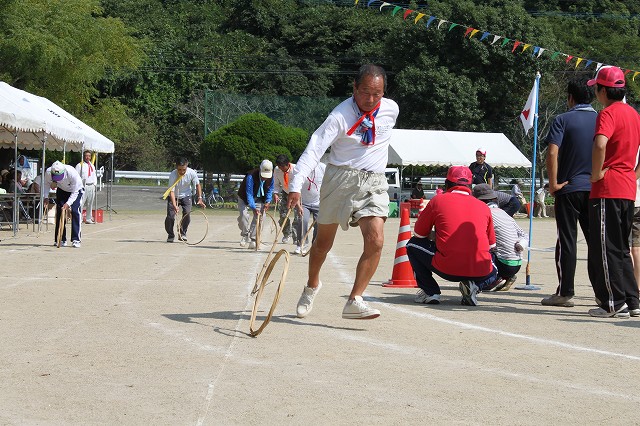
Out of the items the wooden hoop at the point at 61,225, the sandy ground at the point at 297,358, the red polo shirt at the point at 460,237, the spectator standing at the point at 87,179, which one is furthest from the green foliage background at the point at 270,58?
the red polo shirt at the point at 460,237

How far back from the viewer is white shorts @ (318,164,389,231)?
26.1ft

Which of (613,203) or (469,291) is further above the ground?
(613,203)

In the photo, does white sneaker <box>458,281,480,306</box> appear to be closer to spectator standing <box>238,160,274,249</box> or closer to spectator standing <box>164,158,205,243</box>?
spectator standing <box>238,160,274,249</box>

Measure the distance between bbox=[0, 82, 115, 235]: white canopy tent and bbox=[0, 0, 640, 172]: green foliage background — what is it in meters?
7.00

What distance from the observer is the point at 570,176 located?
961 centimetres

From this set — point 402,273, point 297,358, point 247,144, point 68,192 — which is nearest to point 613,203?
point 402,273

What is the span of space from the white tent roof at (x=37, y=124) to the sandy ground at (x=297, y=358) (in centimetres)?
880

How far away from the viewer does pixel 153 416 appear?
4828 mm

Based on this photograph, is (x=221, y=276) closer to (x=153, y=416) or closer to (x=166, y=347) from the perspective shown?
(x=166, y=347)

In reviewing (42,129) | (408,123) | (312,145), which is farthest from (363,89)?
(408,123)

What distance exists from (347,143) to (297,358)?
2.24 m

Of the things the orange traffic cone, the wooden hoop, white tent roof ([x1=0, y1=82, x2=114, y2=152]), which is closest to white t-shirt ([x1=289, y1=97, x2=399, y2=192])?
the orange traffic cone

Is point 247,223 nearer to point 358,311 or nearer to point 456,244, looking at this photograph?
point 456,244

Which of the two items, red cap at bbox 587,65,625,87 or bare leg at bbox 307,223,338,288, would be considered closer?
bare leg at bbox 307,223,338,288
